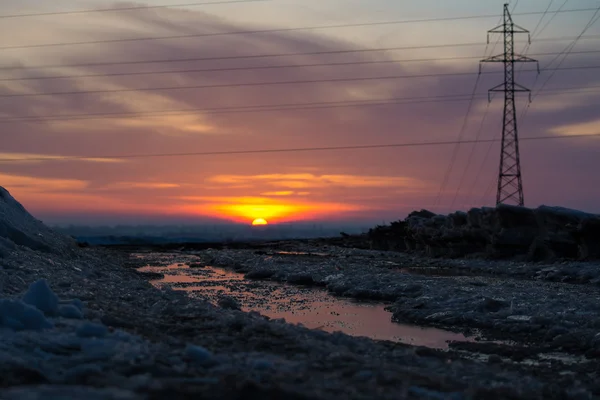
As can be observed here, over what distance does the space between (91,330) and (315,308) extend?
30.6 ft

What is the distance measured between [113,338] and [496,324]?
28.0ft

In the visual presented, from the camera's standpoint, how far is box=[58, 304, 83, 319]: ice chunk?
9.48 m

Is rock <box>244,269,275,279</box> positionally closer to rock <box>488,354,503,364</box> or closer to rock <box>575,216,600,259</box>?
rock <box>575,216,600,259</box>

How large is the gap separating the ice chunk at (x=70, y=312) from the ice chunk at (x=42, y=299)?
3.4 inches

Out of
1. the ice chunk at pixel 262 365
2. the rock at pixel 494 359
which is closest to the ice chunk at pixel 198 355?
the ice chunk at pixel 262 365

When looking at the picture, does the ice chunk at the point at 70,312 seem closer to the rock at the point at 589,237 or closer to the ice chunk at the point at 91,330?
the ice chunk at the point at 91,330

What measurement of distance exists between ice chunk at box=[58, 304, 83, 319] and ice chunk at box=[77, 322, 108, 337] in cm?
124

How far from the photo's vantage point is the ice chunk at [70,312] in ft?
31.1

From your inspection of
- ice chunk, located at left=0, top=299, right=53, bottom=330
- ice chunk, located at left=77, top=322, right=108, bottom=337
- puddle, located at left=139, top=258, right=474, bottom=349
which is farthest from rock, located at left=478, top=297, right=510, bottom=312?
ice chunk, located at left=0, top=299, right=53, bottom=330

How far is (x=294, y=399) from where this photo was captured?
5.58 meters

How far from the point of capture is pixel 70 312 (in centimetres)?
954

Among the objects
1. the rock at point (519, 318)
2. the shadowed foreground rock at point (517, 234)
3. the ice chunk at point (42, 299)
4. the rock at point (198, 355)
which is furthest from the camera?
the shadowed foreground rock at point (517, 234)

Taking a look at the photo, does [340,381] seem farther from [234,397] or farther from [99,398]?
[99,398]

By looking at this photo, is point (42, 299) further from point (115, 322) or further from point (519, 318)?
point (519, 318)
